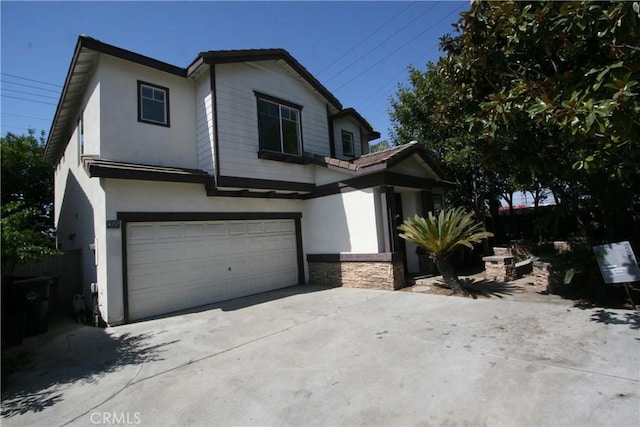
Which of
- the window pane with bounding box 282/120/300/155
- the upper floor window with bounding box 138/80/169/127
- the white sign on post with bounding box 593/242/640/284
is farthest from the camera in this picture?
the window pane with bounding box 282/120/300/155

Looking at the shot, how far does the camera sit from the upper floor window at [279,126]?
34.0 ft

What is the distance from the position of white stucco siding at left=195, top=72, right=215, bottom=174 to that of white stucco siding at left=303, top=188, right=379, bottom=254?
363 cm

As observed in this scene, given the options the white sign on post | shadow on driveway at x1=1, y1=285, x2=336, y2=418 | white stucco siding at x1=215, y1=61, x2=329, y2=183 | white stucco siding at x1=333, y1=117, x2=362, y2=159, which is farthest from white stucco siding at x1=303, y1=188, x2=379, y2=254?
shadow on driveway at x1=1, y1=285, x2=336, y2=418

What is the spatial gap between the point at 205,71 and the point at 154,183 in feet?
11.8

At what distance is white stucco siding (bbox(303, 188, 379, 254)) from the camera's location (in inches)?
377

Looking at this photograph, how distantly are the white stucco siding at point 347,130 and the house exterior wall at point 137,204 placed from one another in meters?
5.02

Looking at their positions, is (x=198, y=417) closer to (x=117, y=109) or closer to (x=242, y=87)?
(x=117, y=109)

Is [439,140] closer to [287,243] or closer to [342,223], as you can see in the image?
[342,223]

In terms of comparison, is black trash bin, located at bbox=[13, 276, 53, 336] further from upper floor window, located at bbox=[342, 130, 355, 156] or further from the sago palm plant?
upper floor window, located at bbox=[342, 130, 355, 156]

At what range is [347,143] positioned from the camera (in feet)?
45.9

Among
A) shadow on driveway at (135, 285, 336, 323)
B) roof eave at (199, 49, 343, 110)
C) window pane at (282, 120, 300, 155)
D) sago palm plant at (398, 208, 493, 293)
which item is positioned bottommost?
shadow on driveway at (135, 285, 336, 323)

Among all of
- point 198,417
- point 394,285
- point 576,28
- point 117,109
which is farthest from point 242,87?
point 198,417

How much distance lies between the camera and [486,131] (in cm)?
573

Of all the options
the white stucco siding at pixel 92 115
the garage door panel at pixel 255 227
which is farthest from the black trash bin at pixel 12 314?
the garage door panel at pixel 255 227
